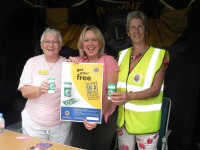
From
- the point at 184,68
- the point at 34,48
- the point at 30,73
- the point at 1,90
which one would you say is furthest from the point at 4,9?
the point at 184,68

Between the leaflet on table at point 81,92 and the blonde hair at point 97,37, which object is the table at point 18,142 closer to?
the leaflet on table at point 81,92

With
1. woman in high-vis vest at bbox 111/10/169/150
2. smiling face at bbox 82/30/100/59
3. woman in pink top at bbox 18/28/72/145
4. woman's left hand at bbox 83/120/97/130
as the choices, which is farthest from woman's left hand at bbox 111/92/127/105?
woman in pink top at bbox 18/28/72/145

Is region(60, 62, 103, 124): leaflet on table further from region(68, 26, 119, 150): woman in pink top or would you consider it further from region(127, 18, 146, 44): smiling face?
region(127, 18, 146, 44): smiling face

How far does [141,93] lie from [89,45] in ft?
2.04

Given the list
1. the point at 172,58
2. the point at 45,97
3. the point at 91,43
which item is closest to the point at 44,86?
the point at 45,97

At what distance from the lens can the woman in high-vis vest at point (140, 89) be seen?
2455mm

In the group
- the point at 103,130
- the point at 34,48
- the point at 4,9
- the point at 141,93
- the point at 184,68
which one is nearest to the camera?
the point at 141,93

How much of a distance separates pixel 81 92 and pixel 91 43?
44 centimetres

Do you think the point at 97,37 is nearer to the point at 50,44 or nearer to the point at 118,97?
the point at 50,44

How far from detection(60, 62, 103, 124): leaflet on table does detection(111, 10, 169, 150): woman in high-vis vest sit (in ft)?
0.72

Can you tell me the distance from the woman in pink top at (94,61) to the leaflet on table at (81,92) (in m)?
0.07

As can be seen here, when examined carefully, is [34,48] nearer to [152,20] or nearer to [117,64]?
[152,20]

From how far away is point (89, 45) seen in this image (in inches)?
101

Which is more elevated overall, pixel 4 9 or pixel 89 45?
pixel 4 9
